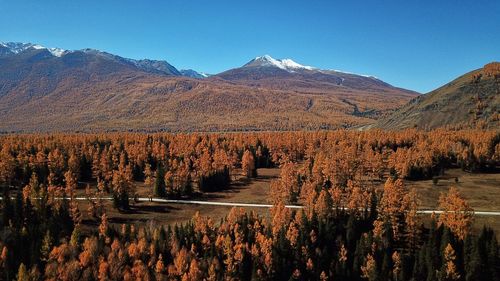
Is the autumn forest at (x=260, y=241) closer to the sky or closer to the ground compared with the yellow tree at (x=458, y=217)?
closer to the ground

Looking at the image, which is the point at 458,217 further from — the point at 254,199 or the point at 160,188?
the point at 160,188

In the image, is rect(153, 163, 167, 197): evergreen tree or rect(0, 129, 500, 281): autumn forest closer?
rect(0, 129, 500, 281): autumn forest

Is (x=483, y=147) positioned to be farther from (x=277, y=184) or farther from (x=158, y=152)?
(x=158, y=152)

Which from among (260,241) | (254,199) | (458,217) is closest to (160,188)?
(254,199)

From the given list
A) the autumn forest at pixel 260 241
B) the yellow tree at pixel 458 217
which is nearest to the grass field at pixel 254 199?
the autumn forest at pixel 260 241

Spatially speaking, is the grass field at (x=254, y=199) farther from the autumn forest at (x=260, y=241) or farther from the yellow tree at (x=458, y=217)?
the yellow tree at (x=458, y=217)

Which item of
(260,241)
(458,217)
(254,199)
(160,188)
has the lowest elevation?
(260,241)

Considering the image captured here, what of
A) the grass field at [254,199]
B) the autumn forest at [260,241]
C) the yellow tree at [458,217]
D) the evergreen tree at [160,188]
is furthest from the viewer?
the evergreen tree at [160,188]

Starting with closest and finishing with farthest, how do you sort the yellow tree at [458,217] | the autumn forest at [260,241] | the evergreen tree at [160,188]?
the autumn forest at [260,241]
the yellow tree at [458,217]
the evergreen tree at [160,188]

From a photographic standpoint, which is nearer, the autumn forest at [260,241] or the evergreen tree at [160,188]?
the autumn forest at [260,241]

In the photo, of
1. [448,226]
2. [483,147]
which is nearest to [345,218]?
[448,226]

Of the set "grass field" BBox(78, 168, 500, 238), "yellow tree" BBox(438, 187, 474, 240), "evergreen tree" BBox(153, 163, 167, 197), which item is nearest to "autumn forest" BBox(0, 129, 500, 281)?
"yellow tree" BBox(438, 187, 474, 240)

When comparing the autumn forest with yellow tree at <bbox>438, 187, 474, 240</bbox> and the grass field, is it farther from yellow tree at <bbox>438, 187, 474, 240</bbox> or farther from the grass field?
the grass field
